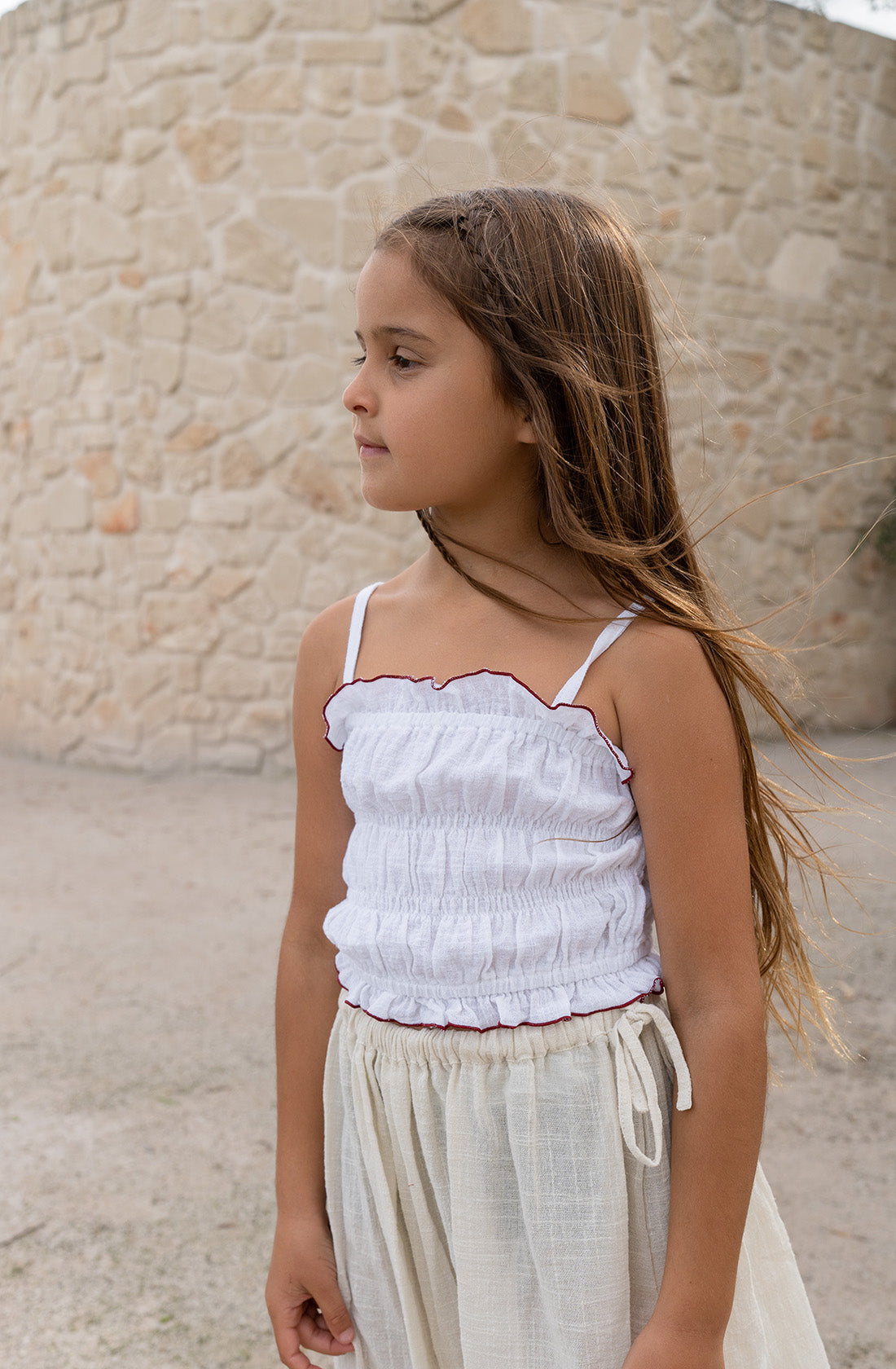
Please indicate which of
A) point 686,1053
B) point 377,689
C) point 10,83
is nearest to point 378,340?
point 377,689

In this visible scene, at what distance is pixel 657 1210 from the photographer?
37.4 inches

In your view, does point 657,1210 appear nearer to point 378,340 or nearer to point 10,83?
point 378,340

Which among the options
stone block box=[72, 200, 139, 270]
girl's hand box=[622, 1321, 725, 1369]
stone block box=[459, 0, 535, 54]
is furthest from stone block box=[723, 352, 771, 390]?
girl's hand box=[622, 1321, 725, 1369]

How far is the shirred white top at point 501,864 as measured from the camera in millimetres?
939

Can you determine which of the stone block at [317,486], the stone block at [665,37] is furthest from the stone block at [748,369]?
the stone block at [317,486]

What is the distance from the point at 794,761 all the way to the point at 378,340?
449cm

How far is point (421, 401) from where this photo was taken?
95 cm

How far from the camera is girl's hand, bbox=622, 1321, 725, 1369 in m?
0.87

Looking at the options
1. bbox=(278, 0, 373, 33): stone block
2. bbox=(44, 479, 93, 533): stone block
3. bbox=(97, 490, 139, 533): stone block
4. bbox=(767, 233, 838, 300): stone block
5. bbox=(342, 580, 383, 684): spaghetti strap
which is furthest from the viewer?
bbox=(767, 233, 838, 300): stone block

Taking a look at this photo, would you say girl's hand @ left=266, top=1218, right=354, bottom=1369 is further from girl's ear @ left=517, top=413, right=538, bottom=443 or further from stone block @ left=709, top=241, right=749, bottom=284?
stone block @ left=709, top=241, right=749, bottom=284

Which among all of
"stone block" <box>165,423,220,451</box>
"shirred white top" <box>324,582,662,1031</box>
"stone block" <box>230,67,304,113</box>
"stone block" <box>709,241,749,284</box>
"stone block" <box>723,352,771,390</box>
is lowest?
"shirred white top" <box>324,582,662,1031</box>

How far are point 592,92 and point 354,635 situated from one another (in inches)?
187

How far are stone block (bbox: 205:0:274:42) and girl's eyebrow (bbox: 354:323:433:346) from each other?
4.70 metres

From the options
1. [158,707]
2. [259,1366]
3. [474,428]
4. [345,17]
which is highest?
[345,17]
